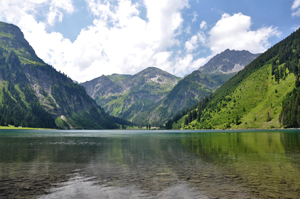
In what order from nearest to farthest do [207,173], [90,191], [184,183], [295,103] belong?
[90,191]
[184,183]
[207,173]
[295,103]

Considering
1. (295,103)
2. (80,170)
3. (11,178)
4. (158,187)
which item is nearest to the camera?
(158,187)

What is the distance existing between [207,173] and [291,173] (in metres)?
9.72

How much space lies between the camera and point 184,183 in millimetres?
21391

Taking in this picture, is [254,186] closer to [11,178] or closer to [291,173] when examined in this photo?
[291,173]

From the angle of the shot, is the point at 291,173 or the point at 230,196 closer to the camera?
the point at 230,196

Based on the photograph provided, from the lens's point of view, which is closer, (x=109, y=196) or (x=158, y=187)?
(x=109, y=196)

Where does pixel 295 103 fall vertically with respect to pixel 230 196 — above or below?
above

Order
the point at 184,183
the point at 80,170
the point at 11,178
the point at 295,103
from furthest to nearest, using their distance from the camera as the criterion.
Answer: the point at 295,103
the point at 80,170
the point at 11,178
the point at 184,183

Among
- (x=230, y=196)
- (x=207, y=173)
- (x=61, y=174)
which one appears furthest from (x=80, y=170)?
(x=230, y=196)

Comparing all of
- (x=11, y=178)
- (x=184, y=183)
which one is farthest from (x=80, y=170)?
(x=184, y=183)

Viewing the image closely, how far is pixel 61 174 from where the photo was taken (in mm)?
26109

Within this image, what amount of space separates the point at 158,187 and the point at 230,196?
6483mm

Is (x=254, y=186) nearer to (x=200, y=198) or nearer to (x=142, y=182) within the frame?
(x=200, y=198)

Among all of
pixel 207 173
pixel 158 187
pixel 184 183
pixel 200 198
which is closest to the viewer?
pixel 200 198
